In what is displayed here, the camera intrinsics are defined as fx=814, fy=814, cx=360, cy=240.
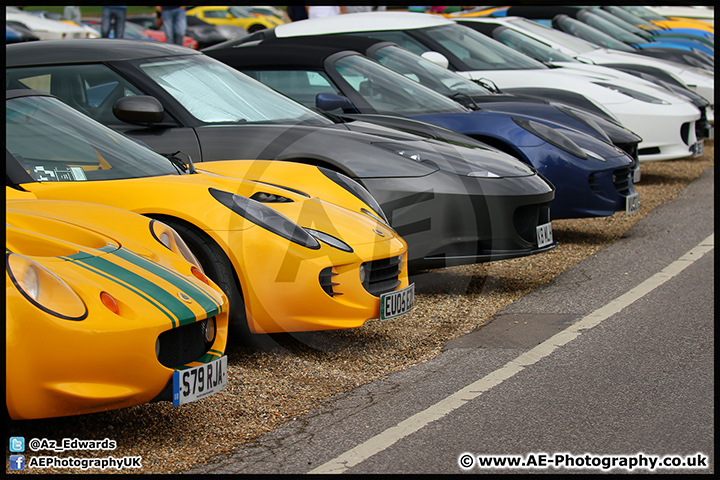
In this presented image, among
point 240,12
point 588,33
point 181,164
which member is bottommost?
point 181,164

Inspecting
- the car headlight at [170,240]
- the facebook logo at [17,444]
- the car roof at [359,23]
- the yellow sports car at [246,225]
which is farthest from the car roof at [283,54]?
the facebook logo at [17,444]

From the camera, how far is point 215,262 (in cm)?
365

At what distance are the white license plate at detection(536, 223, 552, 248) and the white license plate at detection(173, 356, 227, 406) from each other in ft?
8.58

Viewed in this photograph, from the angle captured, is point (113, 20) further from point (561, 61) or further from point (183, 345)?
point (183, 345)

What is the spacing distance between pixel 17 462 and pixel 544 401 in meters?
2.03

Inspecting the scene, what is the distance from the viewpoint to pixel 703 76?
481 inches

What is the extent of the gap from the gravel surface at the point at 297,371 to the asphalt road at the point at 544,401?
12 cm

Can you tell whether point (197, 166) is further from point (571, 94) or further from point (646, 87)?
point (646, 87)

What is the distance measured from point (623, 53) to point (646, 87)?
12.4 ft

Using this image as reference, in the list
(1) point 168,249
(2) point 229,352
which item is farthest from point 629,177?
(1) point 168,249

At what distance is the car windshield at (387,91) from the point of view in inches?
256

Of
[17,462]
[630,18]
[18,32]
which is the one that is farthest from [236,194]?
[630,18]

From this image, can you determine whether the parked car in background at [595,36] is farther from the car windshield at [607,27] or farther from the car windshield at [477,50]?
the car windshield at [477,50]

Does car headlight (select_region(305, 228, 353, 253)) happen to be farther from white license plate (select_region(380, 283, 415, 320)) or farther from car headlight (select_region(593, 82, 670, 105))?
car headlight (select_region(593, 82, 670, 105))
